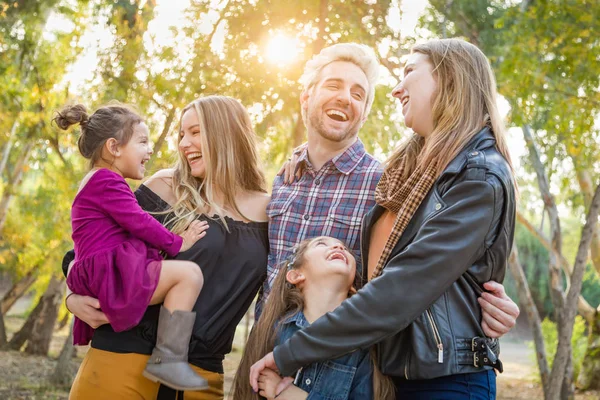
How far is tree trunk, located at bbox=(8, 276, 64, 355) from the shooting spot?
1316 centimetres

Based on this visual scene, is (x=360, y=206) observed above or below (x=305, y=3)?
below

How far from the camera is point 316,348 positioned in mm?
2314

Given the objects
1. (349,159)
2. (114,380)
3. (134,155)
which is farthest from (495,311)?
(134,155)

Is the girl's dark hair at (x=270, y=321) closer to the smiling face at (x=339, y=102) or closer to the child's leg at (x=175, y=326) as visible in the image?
the child's leg at (x=175, y=326)

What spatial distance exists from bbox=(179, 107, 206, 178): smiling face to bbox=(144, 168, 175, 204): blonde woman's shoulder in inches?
5.4

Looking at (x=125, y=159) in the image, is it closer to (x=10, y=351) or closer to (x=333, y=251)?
(x=333, y=251)

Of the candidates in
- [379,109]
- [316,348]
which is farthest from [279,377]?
[379,109]

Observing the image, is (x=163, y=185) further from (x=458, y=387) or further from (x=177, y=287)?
(x=458, y=387)

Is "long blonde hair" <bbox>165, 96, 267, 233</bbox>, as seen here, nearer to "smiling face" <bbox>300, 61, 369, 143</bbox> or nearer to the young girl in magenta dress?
the young girl in magenta dress

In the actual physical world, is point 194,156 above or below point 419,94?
below

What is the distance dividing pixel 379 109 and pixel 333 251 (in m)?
6.00

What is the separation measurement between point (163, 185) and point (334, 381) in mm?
1457

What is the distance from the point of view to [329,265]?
9.35 ft

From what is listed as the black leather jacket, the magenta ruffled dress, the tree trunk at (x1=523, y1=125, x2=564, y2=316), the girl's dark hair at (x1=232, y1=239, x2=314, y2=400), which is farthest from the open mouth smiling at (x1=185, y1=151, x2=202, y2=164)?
the tree trunk at (x1=523, y1=125, x2=564, y2=316)
